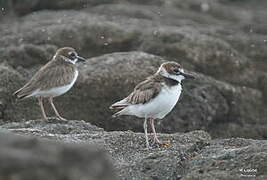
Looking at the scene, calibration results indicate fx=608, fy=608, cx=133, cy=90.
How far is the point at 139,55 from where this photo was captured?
1530 cm

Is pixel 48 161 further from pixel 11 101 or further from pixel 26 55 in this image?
pixel 26 55

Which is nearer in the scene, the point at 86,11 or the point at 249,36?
the point at 249,36

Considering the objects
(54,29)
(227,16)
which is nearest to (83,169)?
(54,29)

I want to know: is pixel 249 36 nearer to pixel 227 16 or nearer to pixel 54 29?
pixel 227 16

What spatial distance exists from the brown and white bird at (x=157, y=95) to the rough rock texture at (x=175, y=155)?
448 millimetres

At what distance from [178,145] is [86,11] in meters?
12.8

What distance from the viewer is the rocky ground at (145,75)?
8.88 m

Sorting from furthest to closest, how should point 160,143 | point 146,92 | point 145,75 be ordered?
point 145,75, point 146,92, point 160,143

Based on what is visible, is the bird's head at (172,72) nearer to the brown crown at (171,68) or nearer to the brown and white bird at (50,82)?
the brown crown at (171,68)

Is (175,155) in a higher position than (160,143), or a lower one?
higher

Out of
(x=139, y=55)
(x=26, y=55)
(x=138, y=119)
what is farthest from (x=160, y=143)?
(x=26, y=55)

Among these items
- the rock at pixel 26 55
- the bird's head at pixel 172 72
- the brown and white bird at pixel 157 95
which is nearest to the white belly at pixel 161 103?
the brown and white bird at pixel 157 95

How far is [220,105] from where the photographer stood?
Result: 1506 centimetres

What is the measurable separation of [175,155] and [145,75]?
5882mm
